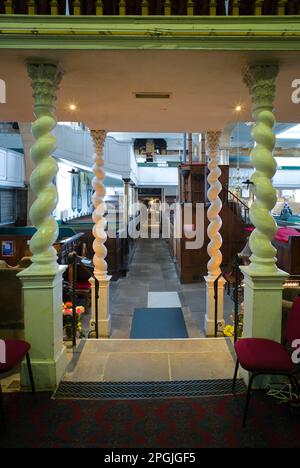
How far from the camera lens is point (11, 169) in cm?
1010

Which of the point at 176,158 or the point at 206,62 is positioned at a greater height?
the point at 176,158

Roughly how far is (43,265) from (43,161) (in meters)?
0.82

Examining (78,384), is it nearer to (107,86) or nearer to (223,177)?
(107,86)

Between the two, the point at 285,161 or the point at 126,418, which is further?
the point at 285,161

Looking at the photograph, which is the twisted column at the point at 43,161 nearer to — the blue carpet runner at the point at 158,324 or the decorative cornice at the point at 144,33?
the decorative cornice at the point at 144,33

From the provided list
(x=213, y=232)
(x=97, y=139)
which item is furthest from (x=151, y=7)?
(x=213, y=232)

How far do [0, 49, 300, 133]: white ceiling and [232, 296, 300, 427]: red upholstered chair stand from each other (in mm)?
1971

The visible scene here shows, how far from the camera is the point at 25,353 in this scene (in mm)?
2283

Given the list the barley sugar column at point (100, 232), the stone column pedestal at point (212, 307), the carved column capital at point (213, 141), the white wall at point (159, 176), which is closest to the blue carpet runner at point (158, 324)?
the stone column pedestal at point (212, 307)

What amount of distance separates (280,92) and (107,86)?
5.79 ft

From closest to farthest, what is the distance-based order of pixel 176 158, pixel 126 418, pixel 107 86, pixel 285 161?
1. pixel 126 418
2. pixel 107 86
3. pixel 285 161
4. pixel 176 158

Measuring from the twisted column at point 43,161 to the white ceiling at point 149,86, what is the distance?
0.51 feet

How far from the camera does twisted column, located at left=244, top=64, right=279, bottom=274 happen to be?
2.62m

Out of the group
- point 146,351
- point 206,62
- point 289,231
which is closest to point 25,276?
point 146,351
